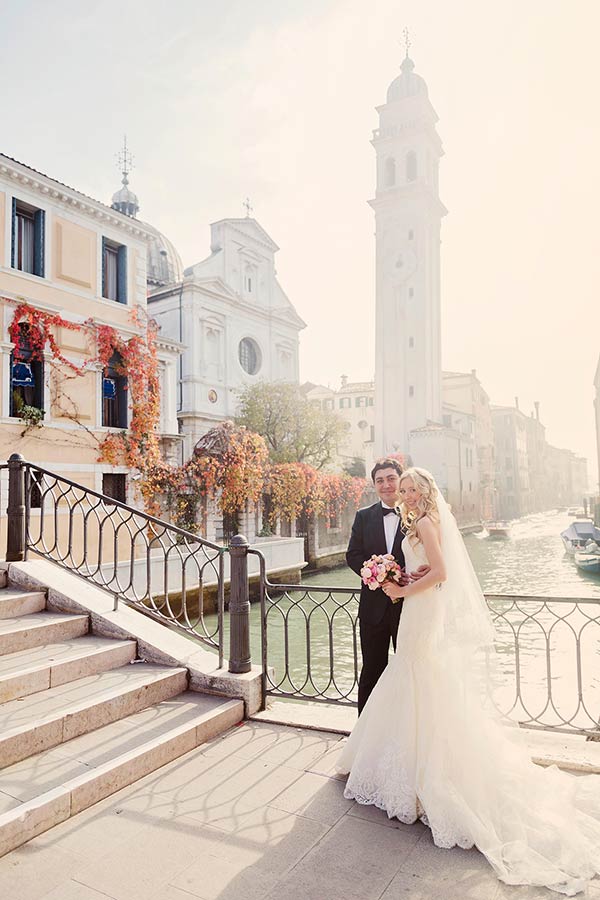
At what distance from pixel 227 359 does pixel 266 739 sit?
93.2ft

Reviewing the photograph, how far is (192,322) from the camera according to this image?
30375 millimetres

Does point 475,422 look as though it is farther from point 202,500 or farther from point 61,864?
point 61,864

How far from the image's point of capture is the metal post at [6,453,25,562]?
646cm

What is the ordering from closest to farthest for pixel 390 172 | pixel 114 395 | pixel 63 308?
pixel 63 308 < pixel 114 395 < pixel 390 172

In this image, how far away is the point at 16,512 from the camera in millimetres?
6602

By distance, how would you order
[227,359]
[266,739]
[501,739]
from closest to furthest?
[501,739] < [266,739] < [227,359]

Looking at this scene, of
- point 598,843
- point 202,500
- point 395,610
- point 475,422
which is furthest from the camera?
point 475,422

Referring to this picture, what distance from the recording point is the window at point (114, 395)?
60.0 feet

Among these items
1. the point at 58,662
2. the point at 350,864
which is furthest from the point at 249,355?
the point at 350,864

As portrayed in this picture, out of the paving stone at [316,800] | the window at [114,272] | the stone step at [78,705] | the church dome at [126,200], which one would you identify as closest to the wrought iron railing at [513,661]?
the stone step at [78,705]

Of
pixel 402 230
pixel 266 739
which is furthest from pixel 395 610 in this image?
pixel 402 230

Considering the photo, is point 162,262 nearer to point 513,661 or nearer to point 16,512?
point 513,661

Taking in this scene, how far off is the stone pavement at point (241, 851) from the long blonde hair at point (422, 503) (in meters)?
1.65

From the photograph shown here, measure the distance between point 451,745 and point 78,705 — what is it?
263 cm
